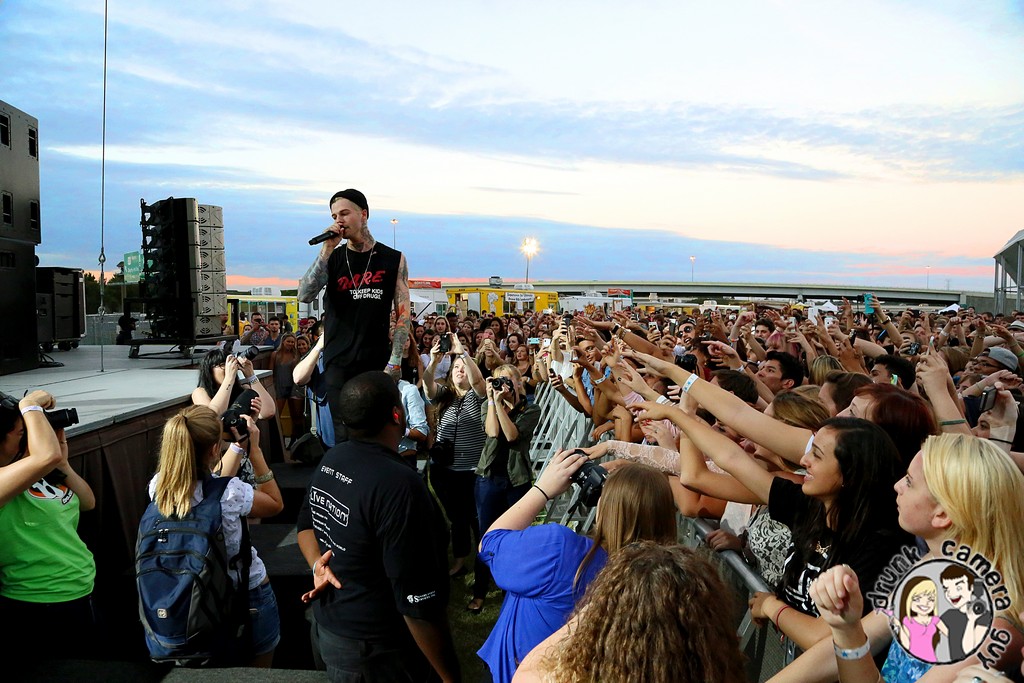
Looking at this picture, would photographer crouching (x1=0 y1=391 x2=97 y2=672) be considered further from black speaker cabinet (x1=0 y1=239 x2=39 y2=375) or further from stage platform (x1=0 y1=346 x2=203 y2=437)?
black speaker cabinet (x1=0 y1=239 x2=39 y2=375)

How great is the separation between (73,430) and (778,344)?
22.7 ft

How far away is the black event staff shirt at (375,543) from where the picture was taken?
9.07ft

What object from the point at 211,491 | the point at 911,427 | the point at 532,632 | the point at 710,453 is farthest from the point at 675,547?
the point at 211,491

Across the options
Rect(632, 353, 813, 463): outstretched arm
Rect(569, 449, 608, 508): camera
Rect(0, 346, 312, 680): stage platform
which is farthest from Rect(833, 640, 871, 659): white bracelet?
Rect(0, 346, 312, 680): stage platform

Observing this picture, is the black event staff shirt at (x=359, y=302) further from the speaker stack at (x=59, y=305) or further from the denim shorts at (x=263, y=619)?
the speaker stack at (x=59, y=305)

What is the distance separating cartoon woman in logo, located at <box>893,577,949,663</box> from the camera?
1415 mm

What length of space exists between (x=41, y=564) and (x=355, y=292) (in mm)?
2038

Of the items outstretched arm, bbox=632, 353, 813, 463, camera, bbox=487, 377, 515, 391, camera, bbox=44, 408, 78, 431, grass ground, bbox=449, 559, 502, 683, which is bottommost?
grass ground, bbox=449, 559, 502, 683

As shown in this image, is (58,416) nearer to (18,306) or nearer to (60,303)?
(18,306)

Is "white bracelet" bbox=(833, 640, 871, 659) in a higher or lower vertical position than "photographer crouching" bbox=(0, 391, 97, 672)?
higher

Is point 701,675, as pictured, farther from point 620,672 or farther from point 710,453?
point 710,453

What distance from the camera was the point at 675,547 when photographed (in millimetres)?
→ 1684

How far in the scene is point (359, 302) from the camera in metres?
4.16

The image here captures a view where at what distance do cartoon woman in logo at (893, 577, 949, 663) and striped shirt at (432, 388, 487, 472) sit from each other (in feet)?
15.8
